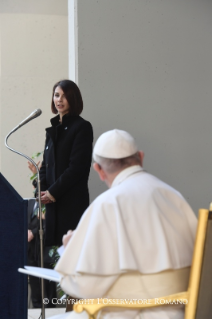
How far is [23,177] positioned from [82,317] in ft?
15.8

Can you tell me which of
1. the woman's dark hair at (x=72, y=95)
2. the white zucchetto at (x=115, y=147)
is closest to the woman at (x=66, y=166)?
the woman's dark hair at (x=72, y=95)

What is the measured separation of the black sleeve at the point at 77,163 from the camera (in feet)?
11.1

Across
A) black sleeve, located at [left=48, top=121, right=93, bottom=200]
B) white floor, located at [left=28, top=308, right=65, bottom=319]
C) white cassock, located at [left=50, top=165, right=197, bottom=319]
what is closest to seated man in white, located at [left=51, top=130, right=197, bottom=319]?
white cassock, located at [left=50, top=165, right=197, bottom=319]

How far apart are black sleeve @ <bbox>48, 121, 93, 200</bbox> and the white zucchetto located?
157 cm

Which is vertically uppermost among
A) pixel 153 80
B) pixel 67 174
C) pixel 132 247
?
pixel 153 80

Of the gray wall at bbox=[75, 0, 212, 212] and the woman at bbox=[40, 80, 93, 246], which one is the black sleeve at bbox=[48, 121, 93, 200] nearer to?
the woman at bbox=[40, 80, 93, 246]

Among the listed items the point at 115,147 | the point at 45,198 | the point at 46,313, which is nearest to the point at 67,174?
the point at 45,198

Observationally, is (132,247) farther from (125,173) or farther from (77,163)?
(77,163)

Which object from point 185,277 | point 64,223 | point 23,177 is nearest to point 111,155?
point 185,277

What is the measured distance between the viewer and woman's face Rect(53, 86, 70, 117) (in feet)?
11.6

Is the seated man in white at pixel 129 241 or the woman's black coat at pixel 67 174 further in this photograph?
the woman's black coat at pixel 67 174

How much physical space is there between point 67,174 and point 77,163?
106mm

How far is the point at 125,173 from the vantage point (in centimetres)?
179

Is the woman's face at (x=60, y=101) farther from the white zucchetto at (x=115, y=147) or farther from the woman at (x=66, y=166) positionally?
the white zucchetto at (x=115, y=147)
